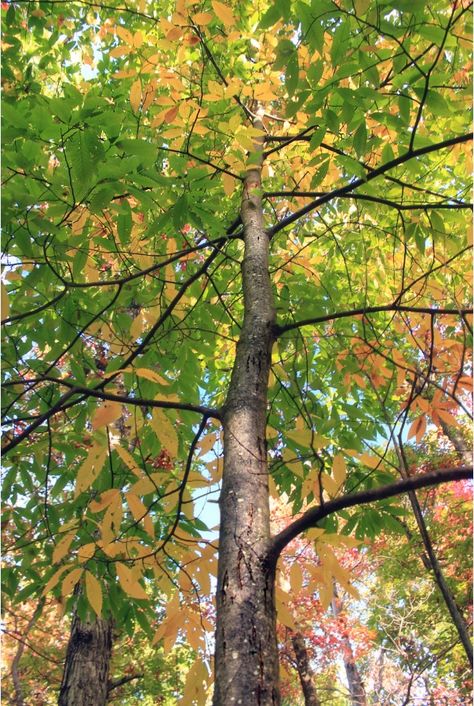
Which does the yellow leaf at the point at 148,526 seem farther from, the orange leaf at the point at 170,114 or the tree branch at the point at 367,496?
the orange leaf at the point at 170,114

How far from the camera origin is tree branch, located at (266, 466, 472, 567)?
976mm

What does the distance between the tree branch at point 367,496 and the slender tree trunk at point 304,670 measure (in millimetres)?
8893

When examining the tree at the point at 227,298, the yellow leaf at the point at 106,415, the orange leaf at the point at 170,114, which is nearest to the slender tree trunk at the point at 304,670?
the tree at the point at 227,298

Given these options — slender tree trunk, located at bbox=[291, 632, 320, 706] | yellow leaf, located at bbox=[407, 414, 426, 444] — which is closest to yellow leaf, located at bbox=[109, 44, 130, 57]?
yellow leaf, located at bbox=[407, 414, 426, 444]

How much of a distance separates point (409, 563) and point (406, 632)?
97.3 inches

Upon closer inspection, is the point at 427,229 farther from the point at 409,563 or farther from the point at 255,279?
the point at 409,563

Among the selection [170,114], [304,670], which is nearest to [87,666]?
[170,114]

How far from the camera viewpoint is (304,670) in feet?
30.0

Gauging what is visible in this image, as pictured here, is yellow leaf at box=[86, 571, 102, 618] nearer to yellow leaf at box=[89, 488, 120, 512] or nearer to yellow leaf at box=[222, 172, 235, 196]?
yellow leaf at box=[89, 488, 120, 512]

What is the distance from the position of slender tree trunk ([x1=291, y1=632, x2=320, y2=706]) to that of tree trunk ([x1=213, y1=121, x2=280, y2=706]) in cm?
876

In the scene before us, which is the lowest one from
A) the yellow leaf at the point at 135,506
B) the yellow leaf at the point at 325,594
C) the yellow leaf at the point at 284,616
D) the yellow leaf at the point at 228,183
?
the yellow leaf at the point at 284,616

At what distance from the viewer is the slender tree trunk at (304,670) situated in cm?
878

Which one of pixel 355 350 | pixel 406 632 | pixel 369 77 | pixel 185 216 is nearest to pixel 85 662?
pixel 355 350

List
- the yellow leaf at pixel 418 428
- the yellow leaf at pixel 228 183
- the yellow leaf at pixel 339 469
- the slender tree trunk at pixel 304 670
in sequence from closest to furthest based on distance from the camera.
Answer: the yellow leaf at pixel 339 469, the yellow leaf at pixel 418 428, the yellow leaf at pixel 228 183, the slender tree trunk at pixel 304 670
